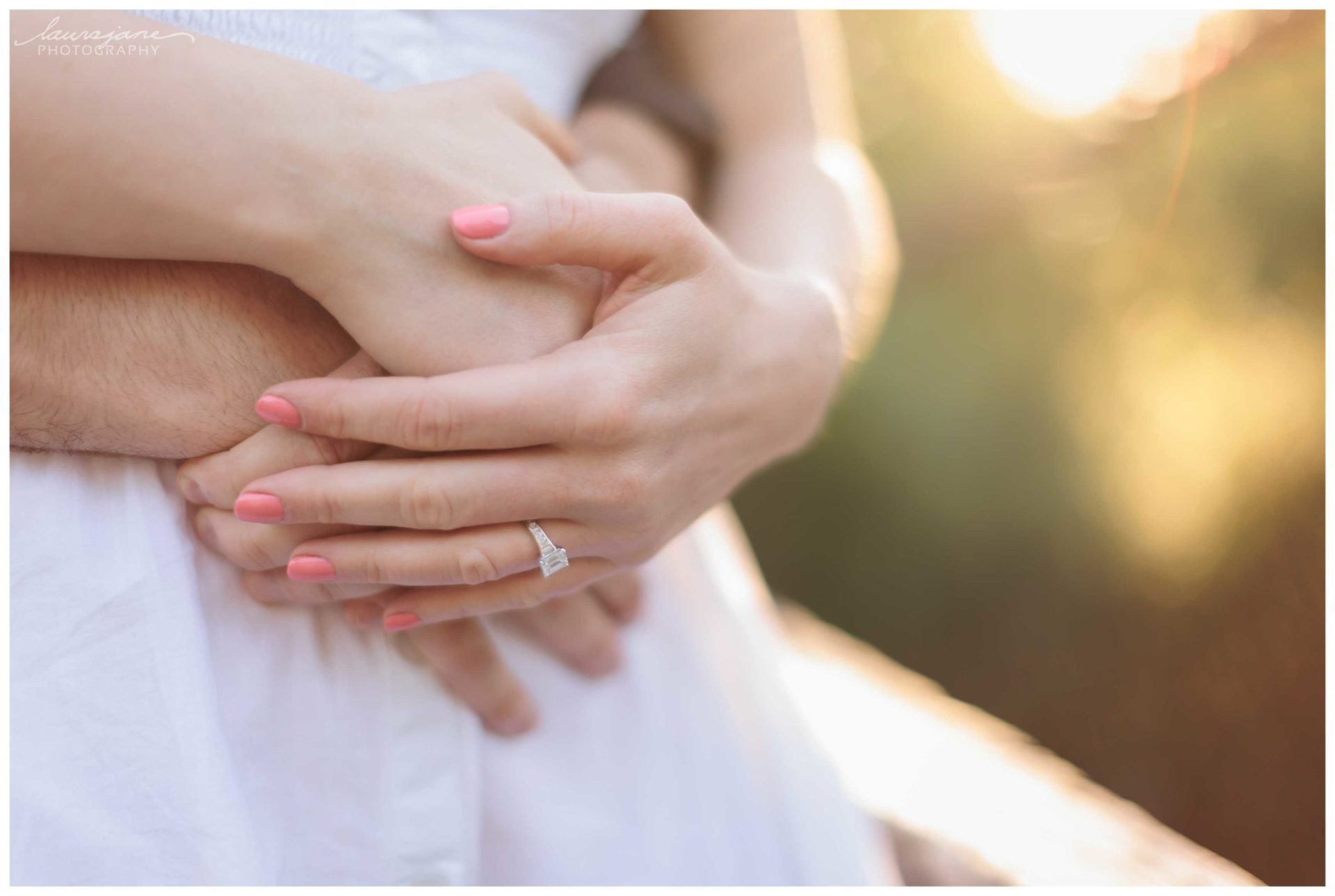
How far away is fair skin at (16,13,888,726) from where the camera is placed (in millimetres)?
604

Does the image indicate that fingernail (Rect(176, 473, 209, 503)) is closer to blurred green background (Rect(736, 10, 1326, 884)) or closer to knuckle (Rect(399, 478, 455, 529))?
knuckle (Rect(399, 478, 455, 529))

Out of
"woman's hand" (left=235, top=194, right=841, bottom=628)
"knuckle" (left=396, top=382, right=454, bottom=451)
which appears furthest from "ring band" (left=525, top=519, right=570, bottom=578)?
"knuckle" (left=396, top=382, right=454, bottom=451)

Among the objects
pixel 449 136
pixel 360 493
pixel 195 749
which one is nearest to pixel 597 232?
pixel 449 136

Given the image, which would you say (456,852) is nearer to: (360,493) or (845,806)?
(360,493)

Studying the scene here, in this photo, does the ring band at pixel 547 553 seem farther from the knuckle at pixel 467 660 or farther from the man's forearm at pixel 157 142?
the man's forearm at pixel 157 142

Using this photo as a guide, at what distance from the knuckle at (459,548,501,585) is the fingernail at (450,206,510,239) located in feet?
0.87

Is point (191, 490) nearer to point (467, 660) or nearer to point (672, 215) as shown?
point (467, 660)

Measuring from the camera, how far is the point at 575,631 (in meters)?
0.89

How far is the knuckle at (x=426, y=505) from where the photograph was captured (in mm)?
651

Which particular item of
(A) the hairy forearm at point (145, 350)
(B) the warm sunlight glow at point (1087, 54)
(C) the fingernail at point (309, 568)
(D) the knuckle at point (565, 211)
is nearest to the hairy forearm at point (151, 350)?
(A) the hairy forearm at point (145, 350)

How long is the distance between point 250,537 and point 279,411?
0.12 metres

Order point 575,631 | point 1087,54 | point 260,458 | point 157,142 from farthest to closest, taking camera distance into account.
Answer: point 1087,54 → point 575,631 → point 260,458 → point 157,142

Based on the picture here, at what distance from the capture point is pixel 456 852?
2.58 feet

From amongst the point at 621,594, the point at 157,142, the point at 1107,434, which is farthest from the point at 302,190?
the point at 1107,434
